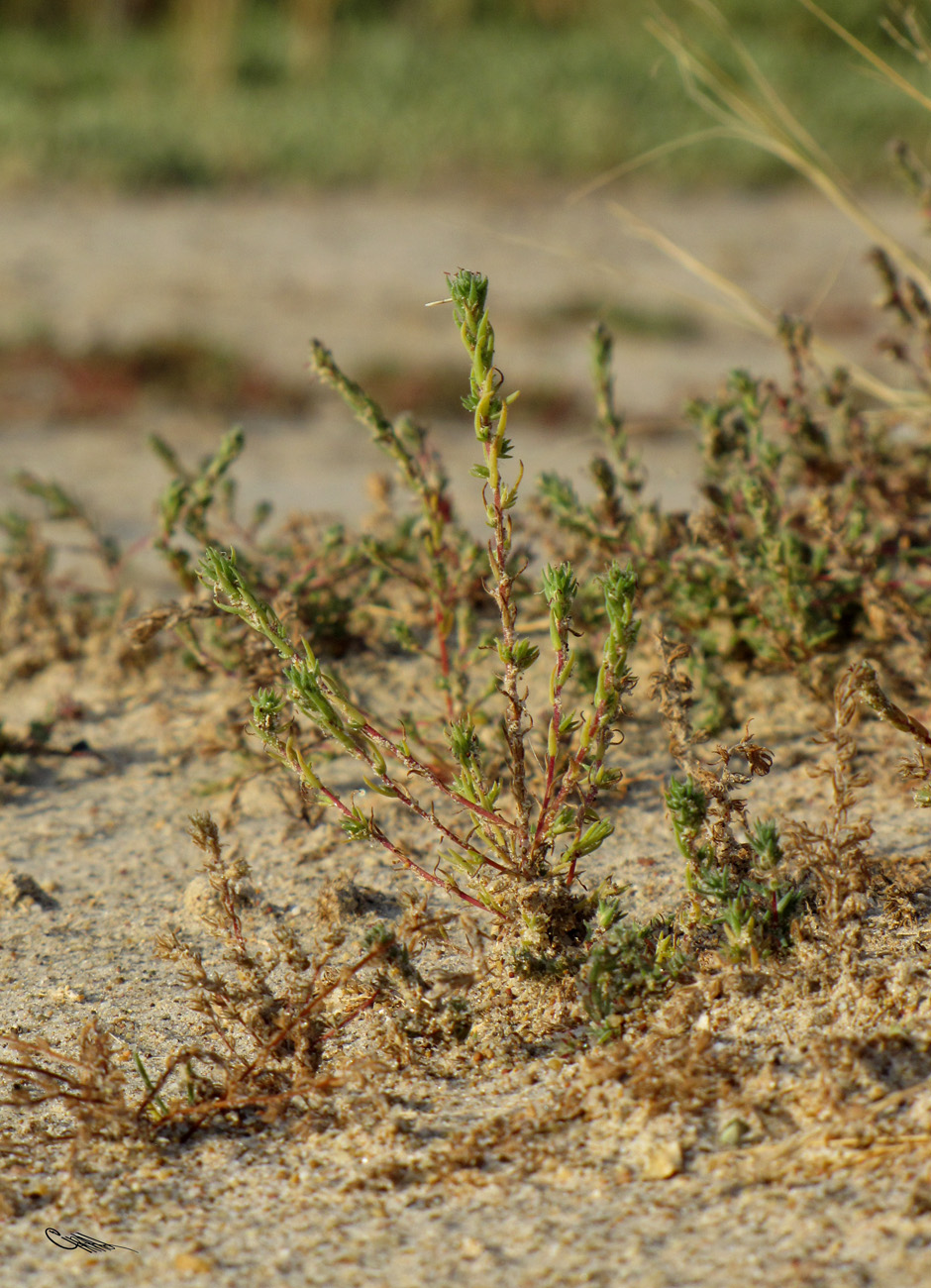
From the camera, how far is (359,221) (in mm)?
11023

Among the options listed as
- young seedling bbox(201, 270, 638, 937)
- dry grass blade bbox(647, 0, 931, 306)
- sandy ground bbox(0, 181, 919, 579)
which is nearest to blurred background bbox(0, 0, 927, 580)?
sandy ground bbox(0, 181, 919, 579)

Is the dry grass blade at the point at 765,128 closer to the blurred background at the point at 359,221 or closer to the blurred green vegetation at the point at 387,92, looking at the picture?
the blurred background at the point at 359,221

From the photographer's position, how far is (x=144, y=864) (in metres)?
2.54

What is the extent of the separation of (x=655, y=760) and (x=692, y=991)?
33.7 inches

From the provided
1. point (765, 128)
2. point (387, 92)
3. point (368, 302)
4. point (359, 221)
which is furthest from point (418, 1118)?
point (387, 92)

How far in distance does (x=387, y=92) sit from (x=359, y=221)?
176 inches

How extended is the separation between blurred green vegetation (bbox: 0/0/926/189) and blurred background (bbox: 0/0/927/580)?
2.0 inches

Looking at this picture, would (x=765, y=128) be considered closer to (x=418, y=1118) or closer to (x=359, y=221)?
(x=418, y=1118)

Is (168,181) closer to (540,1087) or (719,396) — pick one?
(719,396)

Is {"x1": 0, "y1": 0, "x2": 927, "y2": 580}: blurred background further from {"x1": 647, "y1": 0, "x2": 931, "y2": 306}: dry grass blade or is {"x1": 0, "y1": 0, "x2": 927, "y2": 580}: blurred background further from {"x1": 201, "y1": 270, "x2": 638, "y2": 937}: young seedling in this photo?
{"x1": 201, "y1": 270, "x2": 638, "y2": 937}: young seedling

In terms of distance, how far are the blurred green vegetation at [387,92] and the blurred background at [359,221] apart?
0.17 ft

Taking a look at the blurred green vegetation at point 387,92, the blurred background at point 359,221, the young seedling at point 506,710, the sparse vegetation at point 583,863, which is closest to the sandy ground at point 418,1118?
the sparse vegetation at point 583,863

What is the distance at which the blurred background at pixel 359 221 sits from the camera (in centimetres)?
714

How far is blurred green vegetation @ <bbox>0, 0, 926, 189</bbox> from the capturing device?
1196 cm
